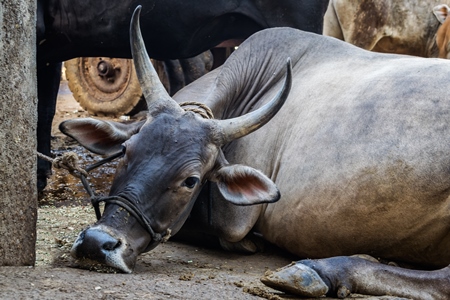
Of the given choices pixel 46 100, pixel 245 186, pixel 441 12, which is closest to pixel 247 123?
pixel 245 186

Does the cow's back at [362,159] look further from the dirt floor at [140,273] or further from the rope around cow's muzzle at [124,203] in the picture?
the rope around cow's muzzle at [124,203]

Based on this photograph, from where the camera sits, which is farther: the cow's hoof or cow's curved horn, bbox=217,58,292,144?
cow's curved horn, bbox=217,58,292,144

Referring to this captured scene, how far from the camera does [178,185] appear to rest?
4035 millimetres

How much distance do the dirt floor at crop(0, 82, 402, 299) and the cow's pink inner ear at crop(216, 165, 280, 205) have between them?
36cm

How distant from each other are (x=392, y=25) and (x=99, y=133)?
5798 mm

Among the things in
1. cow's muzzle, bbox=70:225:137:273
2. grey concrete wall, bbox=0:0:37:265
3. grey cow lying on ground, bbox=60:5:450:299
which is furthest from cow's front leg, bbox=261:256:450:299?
grey concrete wall, bbox=0:0:37:265

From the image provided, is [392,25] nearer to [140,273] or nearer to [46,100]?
[46,100]

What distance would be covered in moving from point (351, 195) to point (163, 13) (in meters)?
3.01

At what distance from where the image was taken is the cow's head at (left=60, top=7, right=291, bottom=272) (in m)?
3.80

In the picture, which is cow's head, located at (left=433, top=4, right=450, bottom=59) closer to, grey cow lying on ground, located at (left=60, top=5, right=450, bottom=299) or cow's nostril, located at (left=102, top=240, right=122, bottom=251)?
grey cow lying on ground, located at (left=60, top=5, right=450, bottom=299)

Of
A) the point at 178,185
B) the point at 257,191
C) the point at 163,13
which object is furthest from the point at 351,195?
the point at 163,13

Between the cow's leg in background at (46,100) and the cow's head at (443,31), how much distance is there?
4.46 metres

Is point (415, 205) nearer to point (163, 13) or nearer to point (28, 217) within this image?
point (28, 217)

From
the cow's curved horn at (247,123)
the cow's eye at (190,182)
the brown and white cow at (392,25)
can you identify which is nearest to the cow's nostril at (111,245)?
the cow's eye at (190,182)
